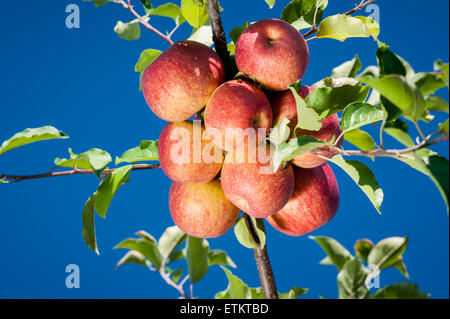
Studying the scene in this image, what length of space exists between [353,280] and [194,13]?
1.96 feet

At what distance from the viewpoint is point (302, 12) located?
0.64 meters

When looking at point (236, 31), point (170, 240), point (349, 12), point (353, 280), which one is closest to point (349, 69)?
point (349, 12)

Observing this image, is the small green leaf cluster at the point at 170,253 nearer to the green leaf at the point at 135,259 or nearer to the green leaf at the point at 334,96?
the green leaf at the point at 135,259

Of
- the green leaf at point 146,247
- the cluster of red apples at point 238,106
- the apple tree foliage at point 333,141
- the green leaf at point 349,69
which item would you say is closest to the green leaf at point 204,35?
the apple tree foliage at point 333,141

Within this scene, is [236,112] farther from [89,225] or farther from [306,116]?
[89,225]

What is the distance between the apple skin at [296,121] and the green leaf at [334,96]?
1.5 inches

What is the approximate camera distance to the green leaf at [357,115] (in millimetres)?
481

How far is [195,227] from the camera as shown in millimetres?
623

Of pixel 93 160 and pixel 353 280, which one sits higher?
pixel 93 160
